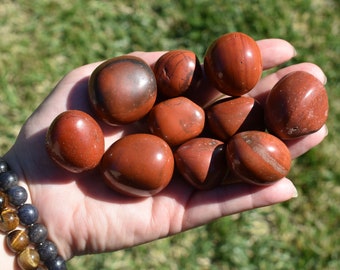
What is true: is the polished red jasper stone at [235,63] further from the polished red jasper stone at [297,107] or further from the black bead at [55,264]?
the black bead at [55,264]

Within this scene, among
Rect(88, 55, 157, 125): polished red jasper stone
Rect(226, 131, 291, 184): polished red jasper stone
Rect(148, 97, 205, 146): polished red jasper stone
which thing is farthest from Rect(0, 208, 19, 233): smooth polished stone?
Rect(226, 131, 291, 184): polished red jasper stone

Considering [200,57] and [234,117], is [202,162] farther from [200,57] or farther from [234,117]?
[200,57]

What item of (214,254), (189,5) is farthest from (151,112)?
(189,5)

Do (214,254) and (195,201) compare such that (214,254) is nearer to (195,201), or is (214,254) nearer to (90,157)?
(195,201)

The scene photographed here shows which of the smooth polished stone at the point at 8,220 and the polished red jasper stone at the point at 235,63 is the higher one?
the polished red jasper stone at the point at 235,63

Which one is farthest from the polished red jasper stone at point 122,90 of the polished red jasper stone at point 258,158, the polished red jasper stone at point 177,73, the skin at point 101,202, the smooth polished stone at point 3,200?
the smooth polished stone at point 3,200

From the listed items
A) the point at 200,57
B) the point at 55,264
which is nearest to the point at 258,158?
the point at 55,264
